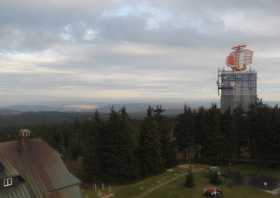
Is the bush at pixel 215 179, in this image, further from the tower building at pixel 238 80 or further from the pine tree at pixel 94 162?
the tower building at pixel 238 80

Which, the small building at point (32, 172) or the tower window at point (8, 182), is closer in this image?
the tower window at point (8, 182)

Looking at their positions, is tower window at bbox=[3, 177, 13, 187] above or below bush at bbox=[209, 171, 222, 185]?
above

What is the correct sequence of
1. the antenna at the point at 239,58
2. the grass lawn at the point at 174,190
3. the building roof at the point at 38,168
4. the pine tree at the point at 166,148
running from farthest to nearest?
the antenna at the point at 239,58 < the pine tree at the point at 166,148 < the grass lawn at the point at 174,190 < the building roof at the point at 38,168

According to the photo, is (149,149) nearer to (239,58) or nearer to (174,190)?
(174,190)

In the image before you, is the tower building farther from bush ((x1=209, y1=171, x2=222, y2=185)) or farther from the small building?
the small building

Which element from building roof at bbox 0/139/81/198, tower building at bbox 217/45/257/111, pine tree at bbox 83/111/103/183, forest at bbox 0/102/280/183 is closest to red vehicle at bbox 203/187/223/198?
building roof at bbox 0/139/81/198

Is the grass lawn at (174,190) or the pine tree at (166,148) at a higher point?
the pine tree at (166,148)

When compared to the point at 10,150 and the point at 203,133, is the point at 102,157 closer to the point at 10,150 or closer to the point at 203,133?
the point at 203,133

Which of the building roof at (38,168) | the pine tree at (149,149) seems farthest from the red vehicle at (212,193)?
the building roof at (38,168)
